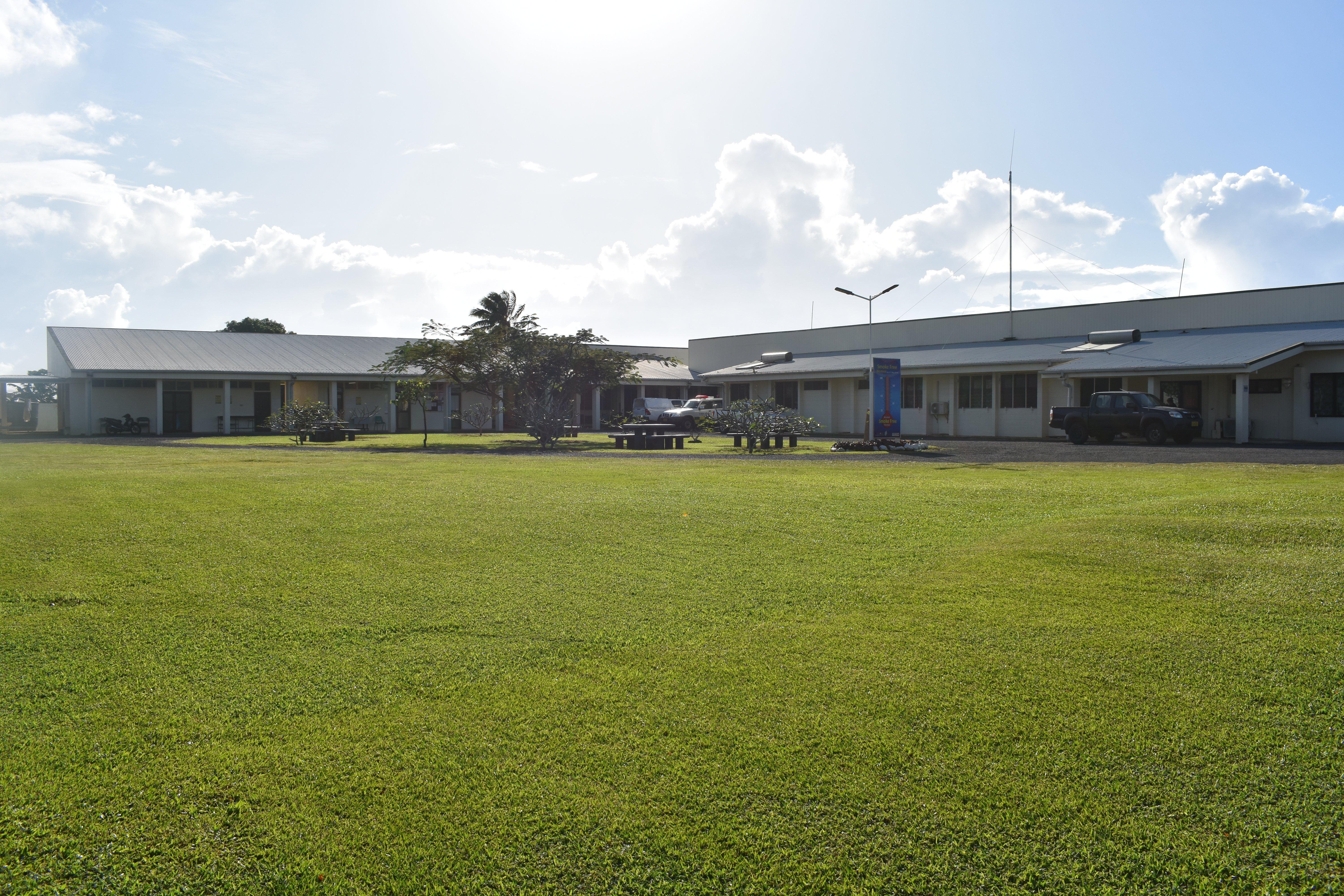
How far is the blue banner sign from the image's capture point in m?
27.6

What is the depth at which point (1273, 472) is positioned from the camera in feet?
52.2

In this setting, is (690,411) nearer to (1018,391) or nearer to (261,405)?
(1018,391)

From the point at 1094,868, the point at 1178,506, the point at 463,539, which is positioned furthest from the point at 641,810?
the point at 1178,506

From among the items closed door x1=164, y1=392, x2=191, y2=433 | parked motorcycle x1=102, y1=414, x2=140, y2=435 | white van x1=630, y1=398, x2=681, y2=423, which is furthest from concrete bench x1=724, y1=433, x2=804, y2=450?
closed door x1=164, y1=392, x2=191, y2=433

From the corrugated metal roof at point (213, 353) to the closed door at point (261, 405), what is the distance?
1434 millimetres

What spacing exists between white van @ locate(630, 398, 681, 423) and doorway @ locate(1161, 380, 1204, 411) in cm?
1805

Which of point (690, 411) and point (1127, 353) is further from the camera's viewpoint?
point (690, 411)

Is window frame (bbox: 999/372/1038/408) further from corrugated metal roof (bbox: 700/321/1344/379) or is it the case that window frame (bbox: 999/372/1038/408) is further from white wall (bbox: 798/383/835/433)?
white wall (bbox: 798/383/835/433)

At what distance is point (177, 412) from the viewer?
39.2 meters

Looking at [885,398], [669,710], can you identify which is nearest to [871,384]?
[885,398]

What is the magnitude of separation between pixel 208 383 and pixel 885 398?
2818 centimetres

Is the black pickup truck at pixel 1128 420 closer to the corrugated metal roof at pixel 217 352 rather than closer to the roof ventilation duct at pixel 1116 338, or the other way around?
the roof ventilation duct at pixel 1116 338

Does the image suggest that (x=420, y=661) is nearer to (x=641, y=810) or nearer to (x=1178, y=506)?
(x=641, y=810)

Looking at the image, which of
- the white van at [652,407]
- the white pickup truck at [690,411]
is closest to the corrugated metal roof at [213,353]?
the white van at [652,407]
